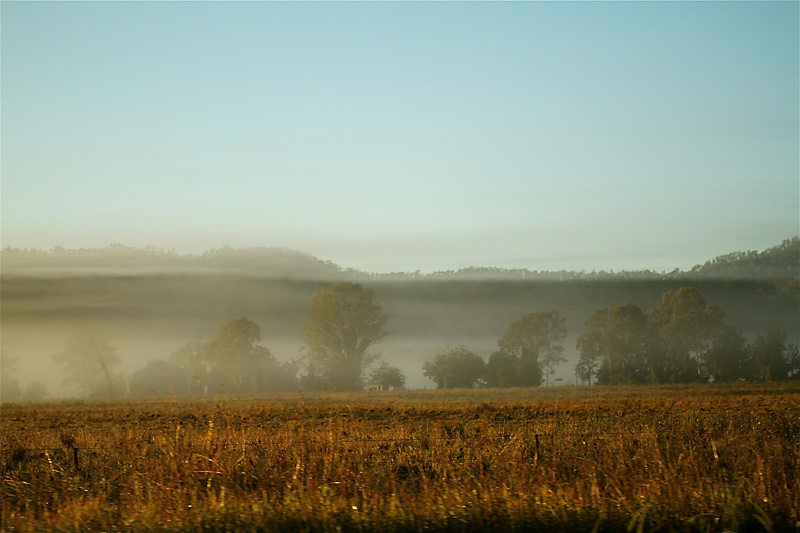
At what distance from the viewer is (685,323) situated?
101438 millimetres

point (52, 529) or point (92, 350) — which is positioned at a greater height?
point (52, 529)

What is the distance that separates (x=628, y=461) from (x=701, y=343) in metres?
97.6

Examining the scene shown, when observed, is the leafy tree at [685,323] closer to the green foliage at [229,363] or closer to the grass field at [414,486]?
the green foliage at [229,363]

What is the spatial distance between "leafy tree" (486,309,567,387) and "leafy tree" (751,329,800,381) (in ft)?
88.0

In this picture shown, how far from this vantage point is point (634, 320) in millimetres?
105375

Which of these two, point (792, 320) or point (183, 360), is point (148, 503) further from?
point (792, 320)

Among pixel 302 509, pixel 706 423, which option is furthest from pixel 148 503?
pixel 706 423

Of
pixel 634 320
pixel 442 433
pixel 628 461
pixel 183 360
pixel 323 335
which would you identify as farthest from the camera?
pixel 183 360

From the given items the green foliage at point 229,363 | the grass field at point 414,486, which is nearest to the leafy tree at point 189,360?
the green foliage at point 229,363

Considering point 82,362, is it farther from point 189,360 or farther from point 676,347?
point 676,347

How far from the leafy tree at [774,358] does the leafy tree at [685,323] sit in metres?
7.67

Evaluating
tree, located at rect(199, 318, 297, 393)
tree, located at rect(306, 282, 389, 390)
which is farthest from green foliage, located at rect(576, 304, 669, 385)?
tree, located at rect(199, 318, 297, 393)

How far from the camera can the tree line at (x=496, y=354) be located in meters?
89.5

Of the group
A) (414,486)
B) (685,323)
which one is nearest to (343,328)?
(685,323)
